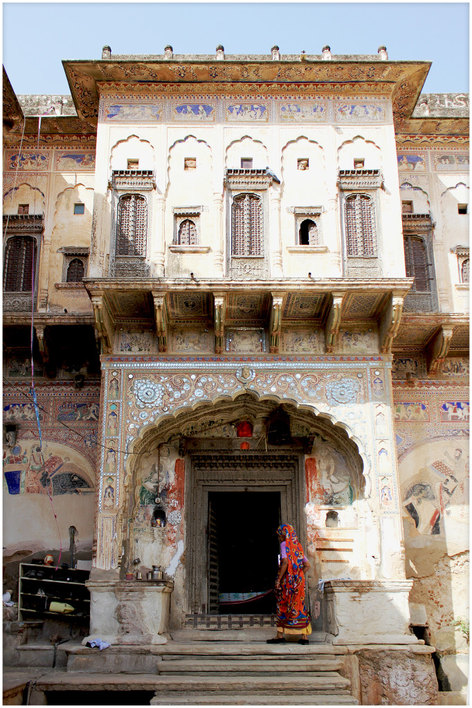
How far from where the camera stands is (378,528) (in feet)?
34.5

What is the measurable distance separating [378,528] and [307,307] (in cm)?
355

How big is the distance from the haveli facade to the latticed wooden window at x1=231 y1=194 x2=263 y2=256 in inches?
1.0

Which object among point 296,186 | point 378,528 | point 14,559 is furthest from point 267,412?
point 14,559

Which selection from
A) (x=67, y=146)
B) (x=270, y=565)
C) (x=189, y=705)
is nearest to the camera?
(x=189, y=705)

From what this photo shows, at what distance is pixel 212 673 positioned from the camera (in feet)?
29.1

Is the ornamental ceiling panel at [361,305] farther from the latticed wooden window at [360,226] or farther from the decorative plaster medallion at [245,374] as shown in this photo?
the decorative plaster medallion at [245,374]

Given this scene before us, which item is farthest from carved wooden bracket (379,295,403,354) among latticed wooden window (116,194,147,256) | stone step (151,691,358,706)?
stone step (151,691,358,706)

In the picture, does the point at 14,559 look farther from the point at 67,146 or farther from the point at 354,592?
the point at 67,146

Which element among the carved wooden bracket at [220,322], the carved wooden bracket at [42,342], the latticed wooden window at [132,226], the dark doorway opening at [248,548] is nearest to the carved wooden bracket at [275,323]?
the carved wooden bracket at [220,322]

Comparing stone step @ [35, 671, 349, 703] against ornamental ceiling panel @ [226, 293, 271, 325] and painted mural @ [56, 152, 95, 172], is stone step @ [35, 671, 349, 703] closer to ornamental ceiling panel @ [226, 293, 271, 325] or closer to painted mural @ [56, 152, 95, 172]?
ornamental ceiling panel @ [226, 293, 271, 325]

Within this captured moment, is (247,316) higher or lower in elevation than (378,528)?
higher

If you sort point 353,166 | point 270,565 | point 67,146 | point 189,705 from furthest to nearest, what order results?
1. point 270,565
2. point 67,146
3. point 353,166
4. point 189,705

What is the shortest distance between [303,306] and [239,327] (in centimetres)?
111

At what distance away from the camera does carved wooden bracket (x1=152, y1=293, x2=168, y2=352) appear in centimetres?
1086
